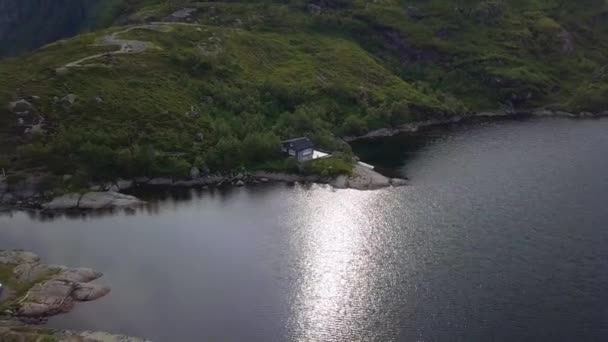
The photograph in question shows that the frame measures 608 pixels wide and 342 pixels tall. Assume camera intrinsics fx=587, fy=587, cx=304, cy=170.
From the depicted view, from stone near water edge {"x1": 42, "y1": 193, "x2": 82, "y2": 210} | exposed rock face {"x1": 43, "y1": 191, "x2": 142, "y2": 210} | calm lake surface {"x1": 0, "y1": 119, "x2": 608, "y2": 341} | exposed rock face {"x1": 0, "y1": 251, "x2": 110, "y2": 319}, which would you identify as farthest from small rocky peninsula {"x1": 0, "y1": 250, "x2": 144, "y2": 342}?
exposed rock face {"x1": 43, "y1": 191, "x2": 142, "y2": 210}

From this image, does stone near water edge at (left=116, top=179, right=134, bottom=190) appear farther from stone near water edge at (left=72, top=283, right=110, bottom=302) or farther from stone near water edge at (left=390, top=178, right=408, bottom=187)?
stone near water edge at (left=390, top=178, right=408, bottom=187)

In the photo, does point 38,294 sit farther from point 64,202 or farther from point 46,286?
point 64,202

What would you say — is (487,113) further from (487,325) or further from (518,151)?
(487,325)

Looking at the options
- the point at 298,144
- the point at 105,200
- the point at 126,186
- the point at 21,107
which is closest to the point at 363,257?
the point at 298,144

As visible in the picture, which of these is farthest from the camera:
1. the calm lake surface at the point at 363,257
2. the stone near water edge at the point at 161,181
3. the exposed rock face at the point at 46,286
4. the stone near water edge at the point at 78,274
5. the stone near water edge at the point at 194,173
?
the stone near water edge at the point at 194,173

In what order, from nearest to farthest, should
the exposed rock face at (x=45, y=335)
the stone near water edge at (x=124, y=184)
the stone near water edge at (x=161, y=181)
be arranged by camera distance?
1. the exposed rock face at (x=45, y=335)
2. the stone near water edge at (x=124, y=184)
3. the stone near water edge at (x=161, y=181)

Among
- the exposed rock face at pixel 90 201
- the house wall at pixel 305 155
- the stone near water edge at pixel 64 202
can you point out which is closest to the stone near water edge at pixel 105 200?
the exposed rock face at pixel 90 201

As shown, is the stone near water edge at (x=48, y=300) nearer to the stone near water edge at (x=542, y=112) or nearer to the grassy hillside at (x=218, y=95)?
the grassy hillside at (x=218, y=95)
